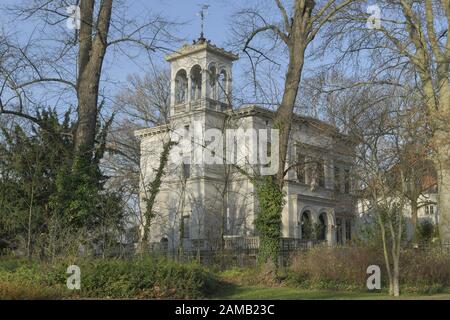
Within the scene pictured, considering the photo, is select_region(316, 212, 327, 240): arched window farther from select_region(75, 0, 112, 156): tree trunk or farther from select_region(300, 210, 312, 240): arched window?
select_region(75, 0, 112, 156): tree trunk

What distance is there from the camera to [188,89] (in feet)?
146

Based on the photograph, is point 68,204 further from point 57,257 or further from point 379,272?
point 379,272

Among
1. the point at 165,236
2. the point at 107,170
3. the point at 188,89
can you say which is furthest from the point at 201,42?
the point at 165,236

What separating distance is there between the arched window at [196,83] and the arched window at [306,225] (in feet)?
41.1

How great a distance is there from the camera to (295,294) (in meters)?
15.2

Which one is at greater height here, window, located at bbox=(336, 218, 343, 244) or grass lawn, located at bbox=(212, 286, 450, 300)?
window, located at bbox=(336, 218, 343, 244)

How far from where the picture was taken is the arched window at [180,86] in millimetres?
45500

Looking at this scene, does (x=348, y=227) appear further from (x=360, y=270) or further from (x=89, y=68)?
(x=89, y=68)

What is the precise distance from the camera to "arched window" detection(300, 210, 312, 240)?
41875mm

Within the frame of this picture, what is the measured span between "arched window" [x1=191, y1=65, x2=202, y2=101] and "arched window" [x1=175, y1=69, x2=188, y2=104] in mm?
671
